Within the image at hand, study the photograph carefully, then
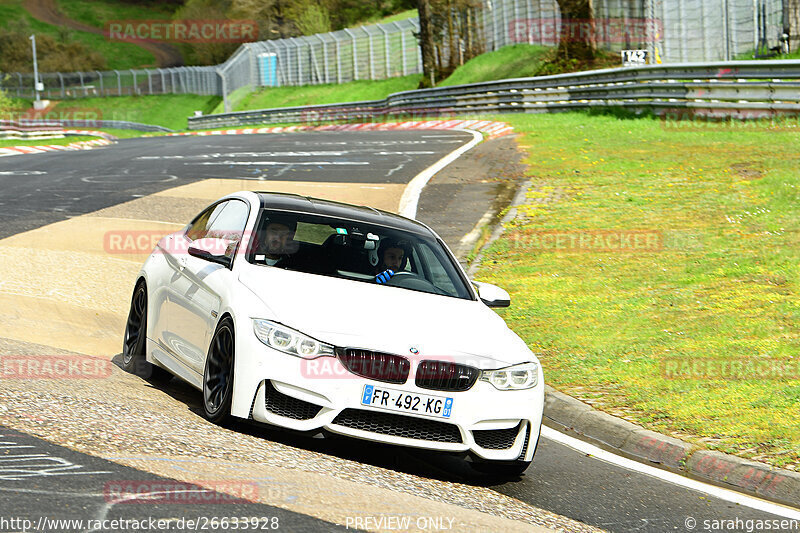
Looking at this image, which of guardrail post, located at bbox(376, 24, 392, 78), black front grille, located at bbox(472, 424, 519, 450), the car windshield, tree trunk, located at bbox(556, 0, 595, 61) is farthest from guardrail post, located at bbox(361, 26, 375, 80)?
black front grille, located at bbox(472, 424, 519, 450)

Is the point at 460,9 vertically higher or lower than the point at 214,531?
higher

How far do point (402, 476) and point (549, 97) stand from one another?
96.7ft

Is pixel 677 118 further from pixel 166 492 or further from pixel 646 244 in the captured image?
pixel 166 492

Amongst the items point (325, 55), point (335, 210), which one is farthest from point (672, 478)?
point (325, 55)

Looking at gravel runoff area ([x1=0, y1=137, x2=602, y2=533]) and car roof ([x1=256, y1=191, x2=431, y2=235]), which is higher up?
car roof ([x1=256, y1=191, x2=431, y2=235])

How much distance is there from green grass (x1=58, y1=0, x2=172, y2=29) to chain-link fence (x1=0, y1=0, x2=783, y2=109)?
4291 centimetres

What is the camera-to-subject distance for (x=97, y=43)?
132m

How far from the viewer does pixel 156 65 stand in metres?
127

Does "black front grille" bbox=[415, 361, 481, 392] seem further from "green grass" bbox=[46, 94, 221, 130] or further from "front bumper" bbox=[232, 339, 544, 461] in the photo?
"green grass" bbox=[46, 94, 221, 130]

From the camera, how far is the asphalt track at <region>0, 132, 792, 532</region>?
5965 millimetres

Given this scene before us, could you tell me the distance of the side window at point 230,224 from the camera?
7605 millimetres

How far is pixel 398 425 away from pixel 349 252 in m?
1.81

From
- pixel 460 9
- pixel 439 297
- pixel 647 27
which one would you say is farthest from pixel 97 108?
pixel 439 297

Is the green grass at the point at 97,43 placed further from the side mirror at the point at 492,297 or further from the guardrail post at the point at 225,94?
Result: the side mirror at the point at 492,297
